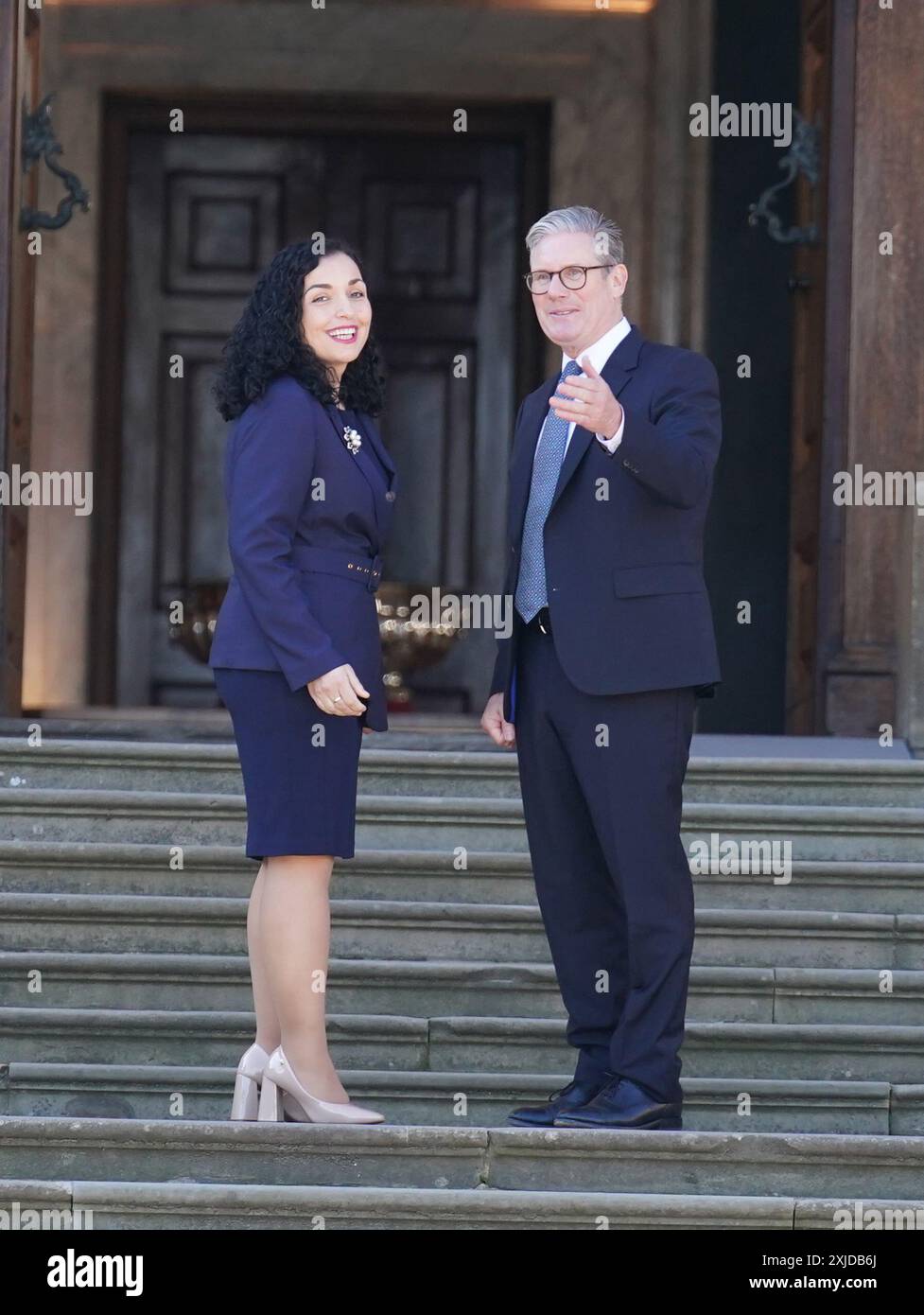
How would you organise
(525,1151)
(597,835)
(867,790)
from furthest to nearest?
(867,790) → (597,835) → (525,1151)

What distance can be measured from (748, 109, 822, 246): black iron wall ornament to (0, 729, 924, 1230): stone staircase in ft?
6.91

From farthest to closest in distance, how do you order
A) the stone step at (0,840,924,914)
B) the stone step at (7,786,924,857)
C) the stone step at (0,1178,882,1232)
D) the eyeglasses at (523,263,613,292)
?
the stone step at (7,786,924,857)
the stone step at (0,840,924,914)
the eyeglasses at (523,263,613,292)
the stone step at (0,1178,882,1232)

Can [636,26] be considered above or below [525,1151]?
above

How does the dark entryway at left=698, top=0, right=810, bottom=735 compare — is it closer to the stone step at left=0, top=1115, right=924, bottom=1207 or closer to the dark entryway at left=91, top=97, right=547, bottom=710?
the dark entryway at left=91, top=97, right=547, bottom=710

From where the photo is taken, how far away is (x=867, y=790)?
5.40 metres

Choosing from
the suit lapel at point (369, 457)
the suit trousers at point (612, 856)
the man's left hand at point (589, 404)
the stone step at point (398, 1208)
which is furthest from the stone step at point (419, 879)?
the man's left hand at point (589, 404)

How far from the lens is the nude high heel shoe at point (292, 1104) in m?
3.68

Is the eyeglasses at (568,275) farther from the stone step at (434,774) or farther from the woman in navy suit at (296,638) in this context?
the stone step at (434,774)

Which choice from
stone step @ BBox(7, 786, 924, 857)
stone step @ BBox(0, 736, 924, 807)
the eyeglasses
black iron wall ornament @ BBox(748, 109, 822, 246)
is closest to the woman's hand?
the eyeglasses

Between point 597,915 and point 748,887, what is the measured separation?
115 cm

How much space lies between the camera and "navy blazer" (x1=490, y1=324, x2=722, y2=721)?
3.73m
